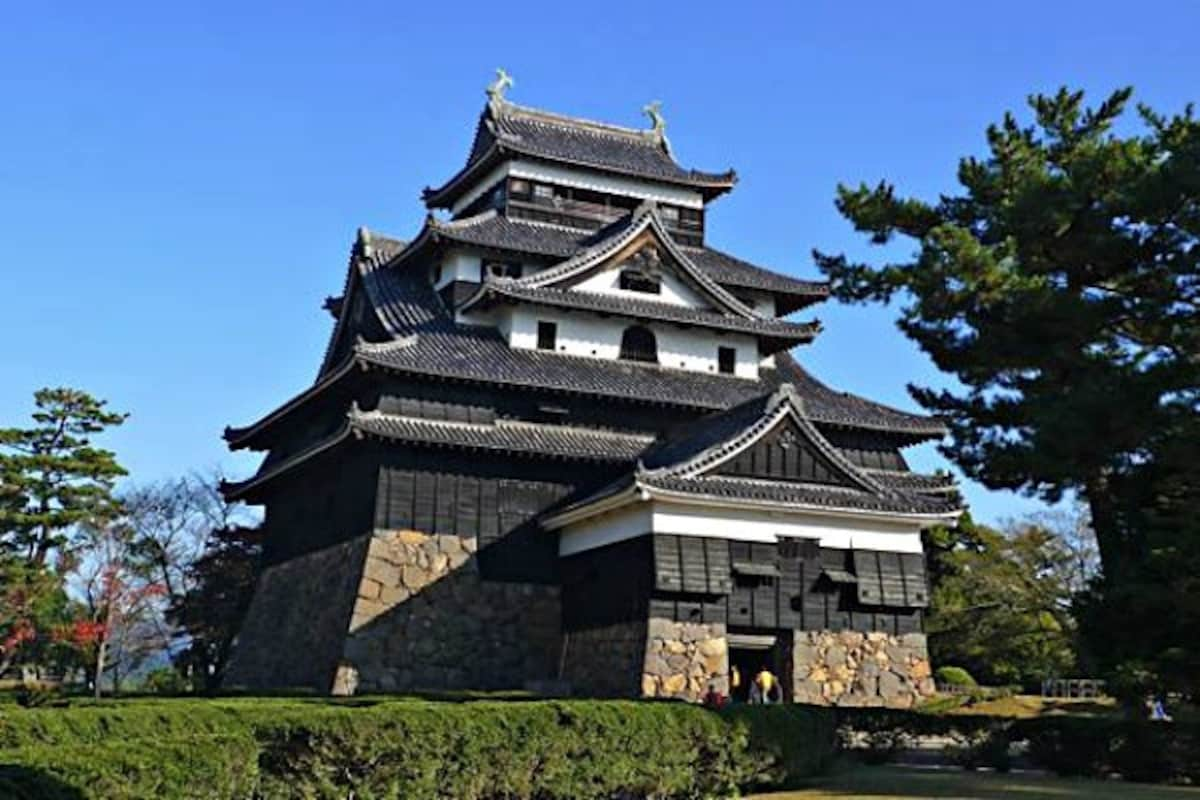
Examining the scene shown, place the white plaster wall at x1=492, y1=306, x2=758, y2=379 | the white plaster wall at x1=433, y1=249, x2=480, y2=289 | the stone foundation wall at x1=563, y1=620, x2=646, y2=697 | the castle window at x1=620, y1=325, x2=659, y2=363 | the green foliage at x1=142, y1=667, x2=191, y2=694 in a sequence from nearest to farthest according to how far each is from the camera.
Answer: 1. the stone foundation wall at x1=563, y1=620, x2=646, y2=697
2. the white plaster wall at x1=492, y1=306, x2=758, y2=379
3. the castle window at x1=620, y1=325, x2=659, y2=363
4. the white plaster wall at x1=433, y1=249, x2=480, y2=289
5. the green foliage at x1=142, y1=667, x2=191, y2=694

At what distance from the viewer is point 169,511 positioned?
53.0 metres

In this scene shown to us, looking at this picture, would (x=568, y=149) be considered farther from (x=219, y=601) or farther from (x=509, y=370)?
(x=219, y=601)

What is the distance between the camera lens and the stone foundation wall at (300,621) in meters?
28.4

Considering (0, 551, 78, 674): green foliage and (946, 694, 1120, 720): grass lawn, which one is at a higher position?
(0, 551, 78, 674): green foliage

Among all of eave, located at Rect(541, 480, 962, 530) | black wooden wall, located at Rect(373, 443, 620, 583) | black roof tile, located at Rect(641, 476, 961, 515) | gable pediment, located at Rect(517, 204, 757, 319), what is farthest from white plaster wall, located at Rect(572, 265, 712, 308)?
black roof tile, located at Rect(641, 476, 961, 515)

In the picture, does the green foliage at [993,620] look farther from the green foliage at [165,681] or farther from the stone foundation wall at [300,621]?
the green foliage at [165,681]

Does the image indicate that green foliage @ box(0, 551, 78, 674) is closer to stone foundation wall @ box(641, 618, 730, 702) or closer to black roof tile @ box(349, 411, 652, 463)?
black roof tile @ box(349, 411, 652, 463)

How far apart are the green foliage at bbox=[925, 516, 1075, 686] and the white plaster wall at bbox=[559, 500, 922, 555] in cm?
1662

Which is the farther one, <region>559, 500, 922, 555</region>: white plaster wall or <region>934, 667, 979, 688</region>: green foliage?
<region>934, 667, 979, 688</region>: green foliage

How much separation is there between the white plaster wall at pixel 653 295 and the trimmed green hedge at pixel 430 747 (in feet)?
56.6

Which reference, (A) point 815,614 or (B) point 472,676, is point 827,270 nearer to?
(A) point 815,614

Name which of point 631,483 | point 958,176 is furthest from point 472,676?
point 958,176

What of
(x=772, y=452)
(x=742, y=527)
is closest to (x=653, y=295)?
(x=772, y=452)

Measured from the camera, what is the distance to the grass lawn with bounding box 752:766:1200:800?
54.5ft
